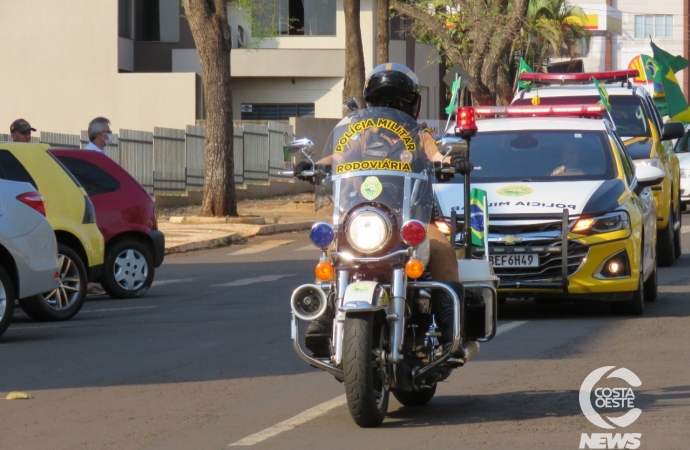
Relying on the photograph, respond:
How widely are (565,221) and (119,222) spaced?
5498 millimetres

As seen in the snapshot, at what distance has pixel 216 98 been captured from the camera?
24.1 meters

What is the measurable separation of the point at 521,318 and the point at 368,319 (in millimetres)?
5370

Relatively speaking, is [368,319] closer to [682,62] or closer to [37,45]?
[682,62]

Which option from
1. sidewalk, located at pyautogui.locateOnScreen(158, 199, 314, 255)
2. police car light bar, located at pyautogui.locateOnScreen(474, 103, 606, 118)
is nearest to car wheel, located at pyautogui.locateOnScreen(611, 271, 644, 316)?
police car light bar, located at pyautogui.locateOnScreen(474, 103, 606, 118)

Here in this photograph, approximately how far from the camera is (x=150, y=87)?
3928 cm

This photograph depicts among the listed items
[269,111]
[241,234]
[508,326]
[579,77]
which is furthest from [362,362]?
[269,111]

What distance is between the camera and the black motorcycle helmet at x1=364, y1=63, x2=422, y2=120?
701cm

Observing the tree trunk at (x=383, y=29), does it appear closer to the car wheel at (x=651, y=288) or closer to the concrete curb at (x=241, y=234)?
the concrete curb at (x=241, y=234)

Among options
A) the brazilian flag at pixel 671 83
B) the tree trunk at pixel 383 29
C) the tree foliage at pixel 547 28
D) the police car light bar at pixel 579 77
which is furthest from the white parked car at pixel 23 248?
the tree foliage at pixel 547 28

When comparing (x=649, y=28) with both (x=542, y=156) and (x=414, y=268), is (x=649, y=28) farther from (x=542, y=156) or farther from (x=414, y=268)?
(x=414, y=268)

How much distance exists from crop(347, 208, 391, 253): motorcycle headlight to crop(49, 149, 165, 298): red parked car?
26.2 feet

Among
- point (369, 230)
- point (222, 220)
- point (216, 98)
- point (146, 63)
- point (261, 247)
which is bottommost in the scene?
point (261, 247)

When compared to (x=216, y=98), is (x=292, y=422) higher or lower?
lower

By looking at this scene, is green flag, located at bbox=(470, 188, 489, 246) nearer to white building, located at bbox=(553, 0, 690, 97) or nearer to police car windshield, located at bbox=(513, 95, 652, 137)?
police car windshield, located at bbox=(513, 95, 652, 137)
